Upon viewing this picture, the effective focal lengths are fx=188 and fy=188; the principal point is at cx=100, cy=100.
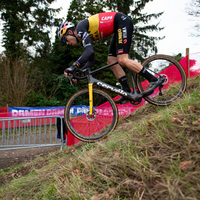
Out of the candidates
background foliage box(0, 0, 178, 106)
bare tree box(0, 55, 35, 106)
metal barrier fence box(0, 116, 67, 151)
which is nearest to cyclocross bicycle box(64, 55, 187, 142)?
metal barrier fence box(0, 116, 67, 151)

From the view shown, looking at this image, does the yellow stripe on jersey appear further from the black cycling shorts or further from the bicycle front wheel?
the bicycle front wheel

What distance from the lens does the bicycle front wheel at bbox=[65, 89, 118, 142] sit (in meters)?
3.11

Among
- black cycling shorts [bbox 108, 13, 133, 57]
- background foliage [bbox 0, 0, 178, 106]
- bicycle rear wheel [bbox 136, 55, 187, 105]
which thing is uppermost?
background foliage [bbox 0, 0, 178, 106]

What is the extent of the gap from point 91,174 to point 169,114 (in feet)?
3.73

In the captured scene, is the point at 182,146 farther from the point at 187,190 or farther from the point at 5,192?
the point at 5,192

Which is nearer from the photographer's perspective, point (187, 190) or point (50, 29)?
point (187, 190)

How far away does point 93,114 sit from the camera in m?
3.12

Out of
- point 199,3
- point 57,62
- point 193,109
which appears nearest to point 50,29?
point 57,62

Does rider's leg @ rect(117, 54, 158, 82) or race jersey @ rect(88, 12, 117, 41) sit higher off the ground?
race jersey @ rect(88, 12, 117, 41)

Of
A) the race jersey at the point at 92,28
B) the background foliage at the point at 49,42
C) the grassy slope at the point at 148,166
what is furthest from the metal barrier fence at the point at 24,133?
the background foliage at the point at 49,42

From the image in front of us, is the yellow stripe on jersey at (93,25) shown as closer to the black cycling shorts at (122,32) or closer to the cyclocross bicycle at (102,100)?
the black cycling shorts at (122,32)

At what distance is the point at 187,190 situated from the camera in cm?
126

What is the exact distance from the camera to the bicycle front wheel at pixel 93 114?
→ 3.11m

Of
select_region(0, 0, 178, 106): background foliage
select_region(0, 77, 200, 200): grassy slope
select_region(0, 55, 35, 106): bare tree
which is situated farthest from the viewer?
select_region(0, 0, 178, 106): background foliage
